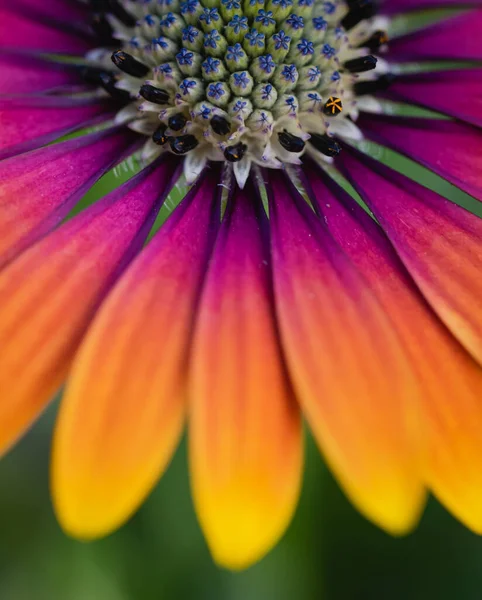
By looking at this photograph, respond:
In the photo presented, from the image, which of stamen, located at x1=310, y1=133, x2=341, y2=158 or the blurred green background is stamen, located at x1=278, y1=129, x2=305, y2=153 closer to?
stamen, located at x1=310, y1=133, x2=341, y2=158

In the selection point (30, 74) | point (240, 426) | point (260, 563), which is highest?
point (30, 74)

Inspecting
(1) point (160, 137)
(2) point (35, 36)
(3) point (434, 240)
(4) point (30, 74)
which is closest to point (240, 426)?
Answer: (3) point (434, 240)

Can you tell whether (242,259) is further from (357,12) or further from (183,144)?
(357,12)

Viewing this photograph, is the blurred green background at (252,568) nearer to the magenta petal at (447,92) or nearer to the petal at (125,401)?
the magenta petal at (447,92)

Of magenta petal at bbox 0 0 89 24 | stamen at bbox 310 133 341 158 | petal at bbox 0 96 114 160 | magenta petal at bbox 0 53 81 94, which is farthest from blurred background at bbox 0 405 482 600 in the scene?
magenta petal at bbox 0 0 89 24

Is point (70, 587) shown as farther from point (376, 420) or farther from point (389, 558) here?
point (376, 420)

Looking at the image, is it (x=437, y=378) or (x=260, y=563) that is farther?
(x=260, y=563)

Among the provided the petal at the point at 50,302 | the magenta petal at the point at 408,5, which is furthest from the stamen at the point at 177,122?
the magenta petal at the point at 408,5
